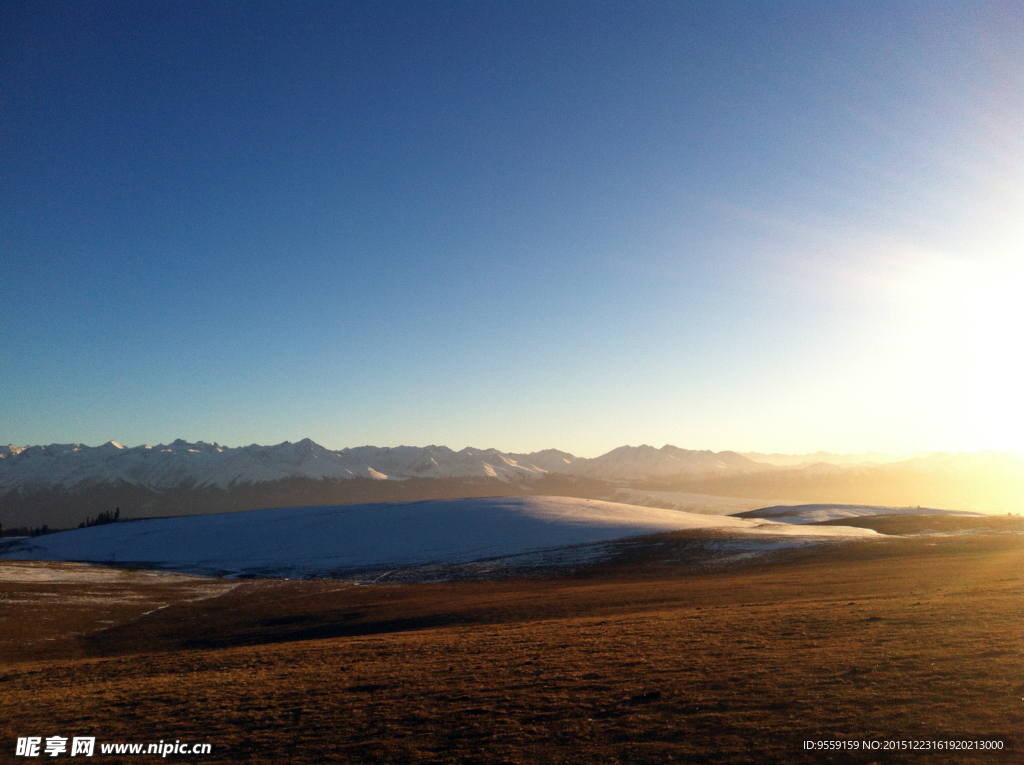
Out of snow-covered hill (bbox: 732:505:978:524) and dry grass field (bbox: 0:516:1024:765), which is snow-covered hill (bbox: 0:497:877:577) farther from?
dry grass field (bbox: 0:516:1024:765)

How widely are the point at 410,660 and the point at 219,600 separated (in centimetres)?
4365

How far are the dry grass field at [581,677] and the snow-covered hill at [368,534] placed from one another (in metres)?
40.7

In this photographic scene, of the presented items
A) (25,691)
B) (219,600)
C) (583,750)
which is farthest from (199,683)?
(219,600)

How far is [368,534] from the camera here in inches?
4235

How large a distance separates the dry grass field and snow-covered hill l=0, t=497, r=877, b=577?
134 feet

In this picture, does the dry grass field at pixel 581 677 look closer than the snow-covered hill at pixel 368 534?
Yes

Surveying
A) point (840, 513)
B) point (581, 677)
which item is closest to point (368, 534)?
point (581, 677)

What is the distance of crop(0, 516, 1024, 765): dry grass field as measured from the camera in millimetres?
14047

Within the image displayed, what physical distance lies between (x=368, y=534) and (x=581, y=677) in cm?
9513

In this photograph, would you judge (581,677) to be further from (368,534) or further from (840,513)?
(840,513)

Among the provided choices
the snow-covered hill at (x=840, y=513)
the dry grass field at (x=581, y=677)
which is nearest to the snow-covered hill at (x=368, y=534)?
the snow-covered hill at (x=840, y=513)

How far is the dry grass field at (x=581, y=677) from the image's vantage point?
46.1 ft

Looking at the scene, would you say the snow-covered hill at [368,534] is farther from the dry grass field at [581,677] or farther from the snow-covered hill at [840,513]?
the dry grass field at [581,677]

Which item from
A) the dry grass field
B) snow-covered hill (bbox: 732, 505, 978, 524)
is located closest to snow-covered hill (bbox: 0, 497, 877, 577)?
snow-covered hill (bbox: 732, 505, 978, 524)
